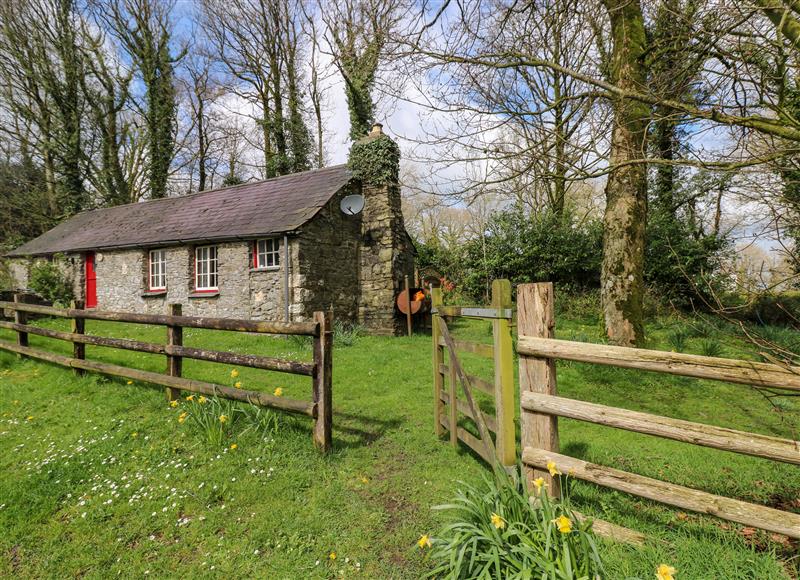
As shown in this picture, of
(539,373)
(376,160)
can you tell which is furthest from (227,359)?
(376,160)

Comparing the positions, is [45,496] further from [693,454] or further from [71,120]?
[71,120]

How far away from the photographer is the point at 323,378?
402 centimetres

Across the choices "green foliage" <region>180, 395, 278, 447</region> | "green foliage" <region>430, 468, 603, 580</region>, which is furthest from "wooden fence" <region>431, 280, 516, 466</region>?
"green foliage" <region>180, 395, 278, 447</region>

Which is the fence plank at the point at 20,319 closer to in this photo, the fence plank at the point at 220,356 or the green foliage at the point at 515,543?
the fence plank at the point at 220,356

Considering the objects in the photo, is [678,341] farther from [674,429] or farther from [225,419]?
[225,419]

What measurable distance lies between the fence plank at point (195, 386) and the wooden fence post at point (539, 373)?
215 cm

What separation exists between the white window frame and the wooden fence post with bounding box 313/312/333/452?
13450 millimetres

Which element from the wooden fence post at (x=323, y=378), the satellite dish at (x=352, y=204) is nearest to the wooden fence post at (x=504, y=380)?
the wooden fence post at (x=323, y=378)

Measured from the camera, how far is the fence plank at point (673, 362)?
2131 millimetres

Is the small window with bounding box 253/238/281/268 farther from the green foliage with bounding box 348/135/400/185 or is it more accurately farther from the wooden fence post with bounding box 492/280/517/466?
the wooden fence post with bounding box 492/280/517/466

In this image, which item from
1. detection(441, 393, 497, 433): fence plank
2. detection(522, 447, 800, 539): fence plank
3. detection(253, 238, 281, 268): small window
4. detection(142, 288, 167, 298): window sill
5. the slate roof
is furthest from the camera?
detection(142, 288, 167, 298): window sill

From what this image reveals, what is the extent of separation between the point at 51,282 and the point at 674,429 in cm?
2190

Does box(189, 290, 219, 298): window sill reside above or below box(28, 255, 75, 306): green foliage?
below

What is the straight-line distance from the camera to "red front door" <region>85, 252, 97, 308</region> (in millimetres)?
17277
